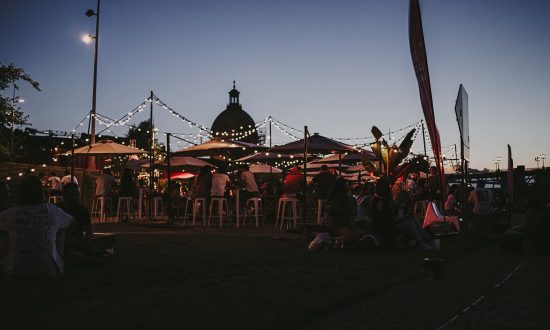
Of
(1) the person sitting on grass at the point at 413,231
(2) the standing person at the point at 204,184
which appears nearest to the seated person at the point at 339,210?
(1) the person sitting on grass at the point at 413,231

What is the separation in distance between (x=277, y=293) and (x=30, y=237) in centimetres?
240

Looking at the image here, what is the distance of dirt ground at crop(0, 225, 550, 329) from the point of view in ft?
12.3

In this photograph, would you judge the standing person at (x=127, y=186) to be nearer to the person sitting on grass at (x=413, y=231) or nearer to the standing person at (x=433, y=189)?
the standing person at (x=433, y=189)

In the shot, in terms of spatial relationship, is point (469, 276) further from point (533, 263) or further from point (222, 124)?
point (222, 124)

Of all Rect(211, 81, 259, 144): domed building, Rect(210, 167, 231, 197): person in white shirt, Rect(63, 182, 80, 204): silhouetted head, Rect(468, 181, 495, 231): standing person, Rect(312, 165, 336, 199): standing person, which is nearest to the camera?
Rect(63, 182, 80, 204): silhouetted head

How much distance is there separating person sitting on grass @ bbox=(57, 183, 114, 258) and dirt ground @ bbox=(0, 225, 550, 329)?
0.17m

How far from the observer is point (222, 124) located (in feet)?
302

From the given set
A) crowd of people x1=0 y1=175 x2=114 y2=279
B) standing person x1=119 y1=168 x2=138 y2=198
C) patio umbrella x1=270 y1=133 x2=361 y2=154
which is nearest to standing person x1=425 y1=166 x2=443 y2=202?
patio umbrella x1=270 y1=133 x2=361 y2=154

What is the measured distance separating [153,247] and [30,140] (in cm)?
2520

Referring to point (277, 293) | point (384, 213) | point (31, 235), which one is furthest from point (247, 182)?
point (277, 293)

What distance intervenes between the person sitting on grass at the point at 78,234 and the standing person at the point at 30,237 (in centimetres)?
103

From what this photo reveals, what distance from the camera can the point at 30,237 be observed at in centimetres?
527

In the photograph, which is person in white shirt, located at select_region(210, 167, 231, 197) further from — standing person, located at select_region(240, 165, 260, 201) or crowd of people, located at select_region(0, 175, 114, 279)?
crowd of people, located at select_region(0, 175, 114, 279)

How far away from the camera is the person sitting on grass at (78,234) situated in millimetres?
6508
